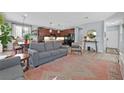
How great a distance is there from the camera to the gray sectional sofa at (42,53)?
4.44 metres

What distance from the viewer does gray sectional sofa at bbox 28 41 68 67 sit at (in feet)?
14.6

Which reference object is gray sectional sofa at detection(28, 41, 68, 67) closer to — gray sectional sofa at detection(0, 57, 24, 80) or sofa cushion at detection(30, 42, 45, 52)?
sofa cushion at detection(30, 42, 45, 52)

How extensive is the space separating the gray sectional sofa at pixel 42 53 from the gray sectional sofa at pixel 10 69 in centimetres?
198

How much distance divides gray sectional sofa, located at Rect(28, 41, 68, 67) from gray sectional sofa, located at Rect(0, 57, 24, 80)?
6.50 ft

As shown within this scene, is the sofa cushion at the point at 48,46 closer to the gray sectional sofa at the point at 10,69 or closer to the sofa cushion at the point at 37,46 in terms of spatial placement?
the sofa cushion at the point at 37,46

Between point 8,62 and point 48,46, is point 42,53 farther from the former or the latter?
point 8,62

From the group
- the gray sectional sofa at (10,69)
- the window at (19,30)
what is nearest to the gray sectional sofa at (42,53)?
the gray sectional sofa at (10,69)

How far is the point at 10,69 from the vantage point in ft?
7.25

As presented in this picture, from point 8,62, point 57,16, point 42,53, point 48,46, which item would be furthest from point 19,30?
point 8,62

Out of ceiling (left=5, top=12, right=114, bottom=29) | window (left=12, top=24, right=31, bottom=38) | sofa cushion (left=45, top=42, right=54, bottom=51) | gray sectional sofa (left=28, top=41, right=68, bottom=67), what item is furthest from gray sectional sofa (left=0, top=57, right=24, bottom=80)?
window (left=12, top=24, right=31, bottom=38)

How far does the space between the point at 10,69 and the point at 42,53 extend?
265cm
